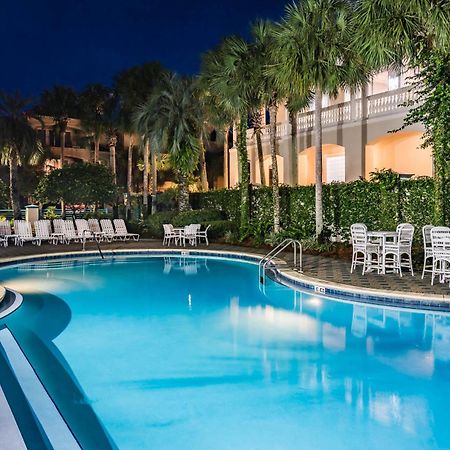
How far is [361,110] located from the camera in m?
20.0

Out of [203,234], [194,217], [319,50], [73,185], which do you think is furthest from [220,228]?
[73,185]

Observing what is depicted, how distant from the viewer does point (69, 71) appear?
232 ft

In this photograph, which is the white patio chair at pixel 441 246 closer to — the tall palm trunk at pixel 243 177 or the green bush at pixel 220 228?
the tall palm trunk at pixel 243 177

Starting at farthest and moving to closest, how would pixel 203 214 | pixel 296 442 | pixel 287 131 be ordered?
1. pixel 287 131
2. pixel 203 214
3. pixel 296 442

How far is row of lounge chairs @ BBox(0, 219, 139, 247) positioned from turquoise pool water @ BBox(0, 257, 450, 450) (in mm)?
8602

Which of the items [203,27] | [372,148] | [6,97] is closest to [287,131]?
[372,148]

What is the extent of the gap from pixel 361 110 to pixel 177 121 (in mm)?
7536

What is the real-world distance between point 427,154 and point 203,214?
9.25 m

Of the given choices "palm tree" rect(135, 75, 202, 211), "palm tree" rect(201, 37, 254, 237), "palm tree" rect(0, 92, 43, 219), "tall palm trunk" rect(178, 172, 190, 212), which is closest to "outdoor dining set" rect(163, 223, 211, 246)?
"palm tree" rect(201, 37, 254, 237)

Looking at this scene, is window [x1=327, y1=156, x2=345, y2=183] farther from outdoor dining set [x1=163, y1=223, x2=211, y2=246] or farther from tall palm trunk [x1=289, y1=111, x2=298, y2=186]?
outdoor dining set [x1=163, y1=223, x2=211, y2=246]

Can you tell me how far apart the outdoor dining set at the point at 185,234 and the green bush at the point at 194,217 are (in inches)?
38.8

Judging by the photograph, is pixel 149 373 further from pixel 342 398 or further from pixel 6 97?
pixel 6 97

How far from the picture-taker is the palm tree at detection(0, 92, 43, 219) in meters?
27.7

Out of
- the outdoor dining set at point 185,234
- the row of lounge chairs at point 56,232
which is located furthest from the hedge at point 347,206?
the row of lounge chairs at point 56,232
